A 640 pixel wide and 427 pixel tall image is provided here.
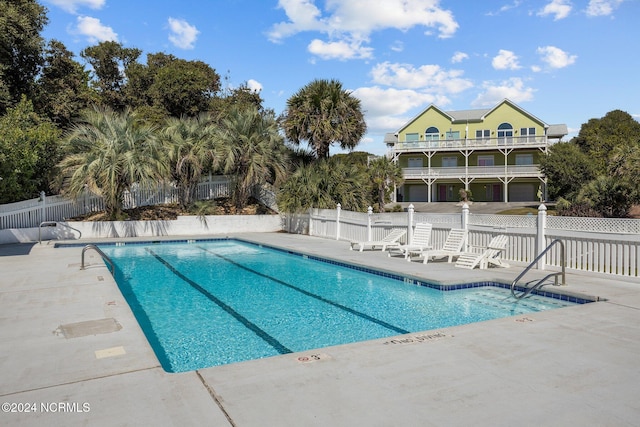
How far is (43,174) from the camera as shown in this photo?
18406 millimetres

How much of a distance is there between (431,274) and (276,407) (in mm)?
6674

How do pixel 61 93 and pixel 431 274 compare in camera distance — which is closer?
pixel 431 274

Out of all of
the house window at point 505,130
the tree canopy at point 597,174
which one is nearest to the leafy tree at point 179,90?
the house window at point 505,130

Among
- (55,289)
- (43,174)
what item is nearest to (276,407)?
(55,289)

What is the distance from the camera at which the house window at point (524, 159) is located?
38000 millimetres

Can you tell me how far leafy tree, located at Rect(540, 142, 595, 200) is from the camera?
30.4m

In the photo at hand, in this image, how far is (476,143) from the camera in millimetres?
37469

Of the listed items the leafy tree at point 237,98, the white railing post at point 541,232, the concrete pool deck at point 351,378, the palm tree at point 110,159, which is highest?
the leafy tree at point 237,98

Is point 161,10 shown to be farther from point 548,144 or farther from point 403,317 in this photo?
point 548,144

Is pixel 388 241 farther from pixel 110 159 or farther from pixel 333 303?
pixel 110 159

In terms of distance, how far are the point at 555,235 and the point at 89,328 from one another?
8809mm

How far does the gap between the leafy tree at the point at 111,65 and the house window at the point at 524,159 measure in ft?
106

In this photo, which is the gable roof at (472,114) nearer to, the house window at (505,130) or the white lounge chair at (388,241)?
the house window at (505,130)

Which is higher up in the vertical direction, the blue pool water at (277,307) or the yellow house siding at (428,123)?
the yellow house siding at (428,123)
